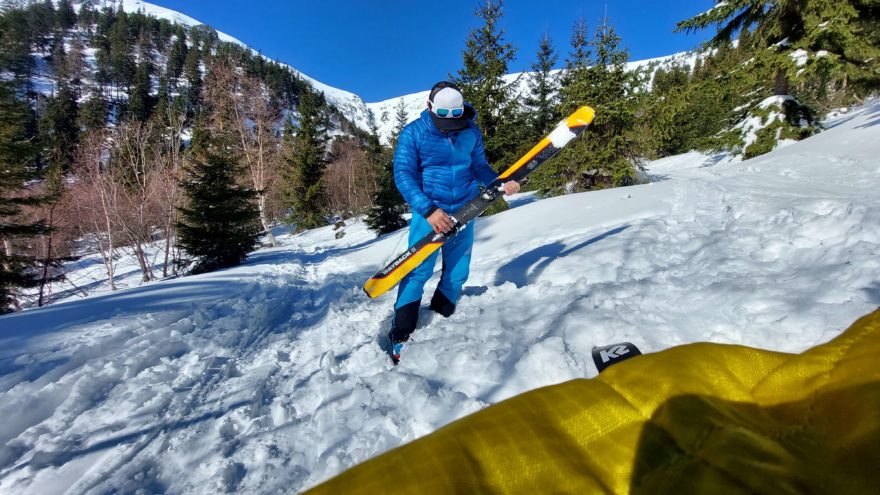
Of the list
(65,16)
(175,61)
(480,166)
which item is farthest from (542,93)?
(65,16)

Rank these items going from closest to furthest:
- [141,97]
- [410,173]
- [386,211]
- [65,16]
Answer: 1. [410,173]
2. [386,211]
3. [141,97]
4. [65,16]

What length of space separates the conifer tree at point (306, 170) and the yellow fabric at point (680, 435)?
31356mm

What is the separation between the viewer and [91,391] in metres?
2.55

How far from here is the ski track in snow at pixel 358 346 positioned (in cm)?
191

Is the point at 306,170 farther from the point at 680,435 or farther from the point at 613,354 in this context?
the point at 680,435

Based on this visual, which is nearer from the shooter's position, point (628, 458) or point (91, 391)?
point (628, 458)

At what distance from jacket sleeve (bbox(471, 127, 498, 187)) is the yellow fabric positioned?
8.96 ft

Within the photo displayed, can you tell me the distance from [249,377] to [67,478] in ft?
3.78

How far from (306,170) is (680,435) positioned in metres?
32.4

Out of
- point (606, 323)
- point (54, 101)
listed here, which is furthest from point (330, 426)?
point (54, 101)

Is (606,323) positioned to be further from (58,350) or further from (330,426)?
(58,350)

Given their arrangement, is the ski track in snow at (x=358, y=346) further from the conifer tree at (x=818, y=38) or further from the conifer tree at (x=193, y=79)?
the conifer tree at (x=193, y=79)

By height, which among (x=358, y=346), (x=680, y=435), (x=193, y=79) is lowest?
(x=358, y=346)

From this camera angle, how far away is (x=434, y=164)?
3225 millimetres
